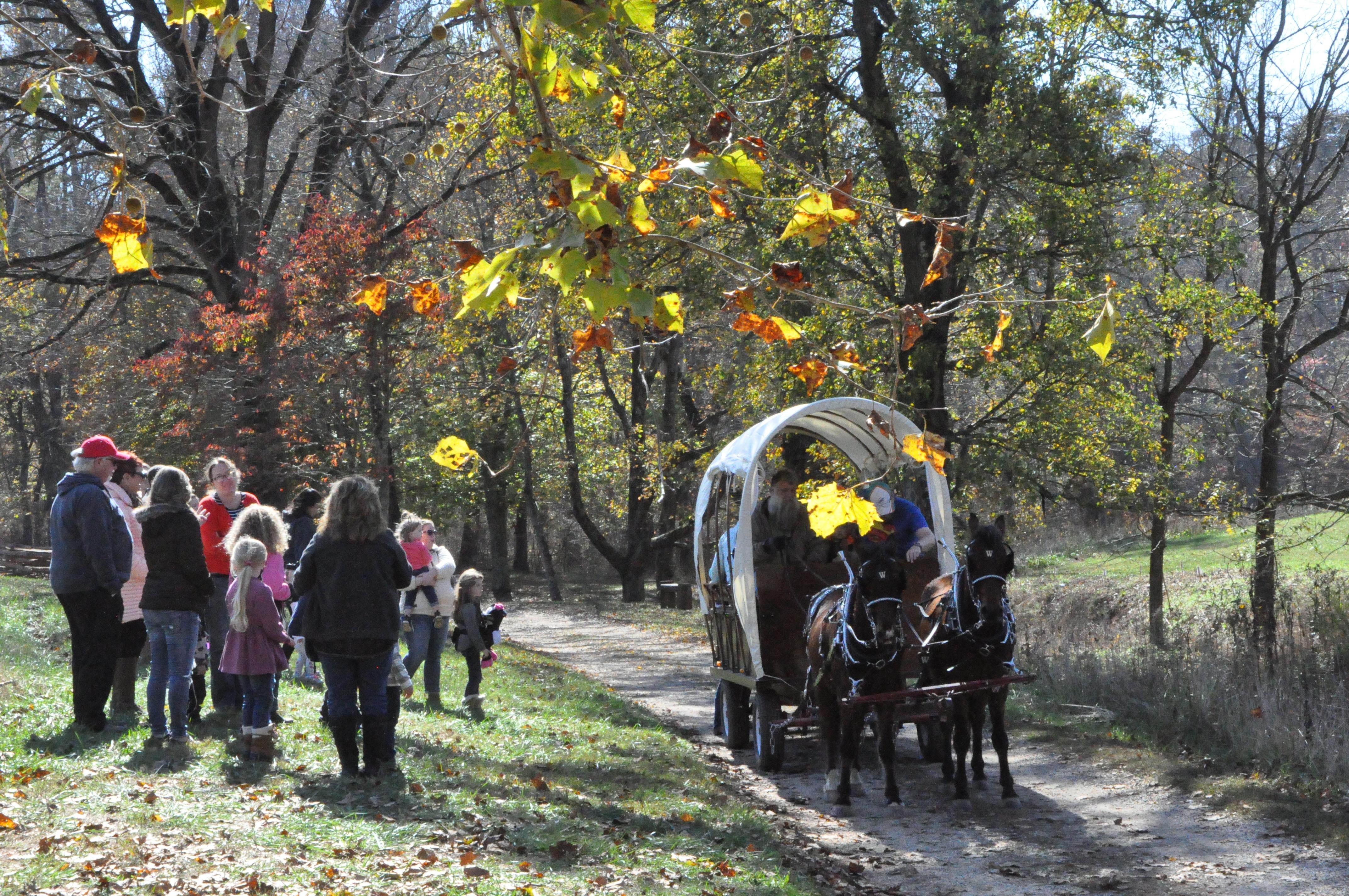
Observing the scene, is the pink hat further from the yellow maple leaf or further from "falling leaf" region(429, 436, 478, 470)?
the yellow maple leaf

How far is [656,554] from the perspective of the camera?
38.6 m

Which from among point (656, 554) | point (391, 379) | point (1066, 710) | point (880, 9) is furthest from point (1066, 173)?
point (656, 554)

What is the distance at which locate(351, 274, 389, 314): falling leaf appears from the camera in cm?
471

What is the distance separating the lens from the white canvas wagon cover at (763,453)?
9.75m

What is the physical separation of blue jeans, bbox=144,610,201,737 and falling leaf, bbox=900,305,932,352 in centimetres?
575

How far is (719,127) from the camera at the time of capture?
459cm

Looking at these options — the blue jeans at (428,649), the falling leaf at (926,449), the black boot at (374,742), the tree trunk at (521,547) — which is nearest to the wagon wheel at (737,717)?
the blue jeans at (428,649)

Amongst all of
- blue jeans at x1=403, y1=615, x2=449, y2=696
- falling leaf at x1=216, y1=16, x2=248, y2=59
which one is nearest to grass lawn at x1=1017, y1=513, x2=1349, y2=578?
blue jeans at x1=403, y1=615, x2=449, y2=696

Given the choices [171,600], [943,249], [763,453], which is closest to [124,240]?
[943,249]

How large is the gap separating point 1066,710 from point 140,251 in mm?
10469

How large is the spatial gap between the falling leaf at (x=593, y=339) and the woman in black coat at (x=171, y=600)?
4610mm

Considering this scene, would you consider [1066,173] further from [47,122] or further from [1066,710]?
[47,122]

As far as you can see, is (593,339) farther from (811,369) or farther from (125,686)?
(125,686)

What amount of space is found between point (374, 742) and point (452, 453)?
375 centimetres
